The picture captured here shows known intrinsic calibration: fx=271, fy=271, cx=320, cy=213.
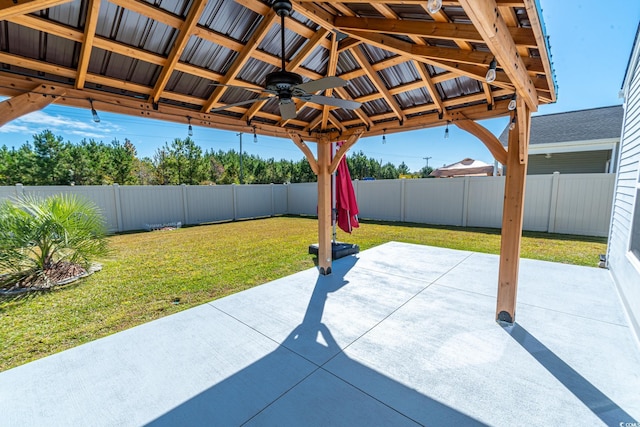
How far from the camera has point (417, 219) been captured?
410 inches

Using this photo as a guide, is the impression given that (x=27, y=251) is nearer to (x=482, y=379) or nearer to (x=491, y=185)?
(x=482, y=379)

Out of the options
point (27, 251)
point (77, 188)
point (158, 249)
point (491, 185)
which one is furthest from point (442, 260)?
point (77, 188)

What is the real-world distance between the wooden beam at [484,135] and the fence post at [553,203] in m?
6.40

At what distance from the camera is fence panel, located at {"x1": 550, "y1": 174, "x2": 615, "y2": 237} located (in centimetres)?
698

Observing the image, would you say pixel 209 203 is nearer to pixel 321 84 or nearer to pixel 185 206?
pixel 185 206

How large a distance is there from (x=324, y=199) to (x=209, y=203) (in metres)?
8.64

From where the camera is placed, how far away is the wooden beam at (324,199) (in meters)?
4.64

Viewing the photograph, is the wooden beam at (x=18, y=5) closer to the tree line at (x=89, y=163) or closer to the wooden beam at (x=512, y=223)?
the wooden beam at (x=512, y=223)

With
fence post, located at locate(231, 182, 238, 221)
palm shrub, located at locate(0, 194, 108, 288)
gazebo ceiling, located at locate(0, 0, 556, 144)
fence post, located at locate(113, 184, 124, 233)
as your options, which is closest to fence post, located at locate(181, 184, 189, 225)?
fence post, located at locate(231, 182, 238, 221)

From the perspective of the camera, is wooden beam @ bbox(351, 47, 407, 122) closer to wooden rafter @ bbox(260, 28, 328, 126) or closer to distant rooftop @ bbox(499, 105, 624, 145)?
wooden rafter @ bbox(260, 28, 328, 126)

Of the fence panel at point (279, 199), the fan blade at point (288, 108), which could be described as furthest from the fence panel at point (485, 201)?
the fence panel at point (279, 199)

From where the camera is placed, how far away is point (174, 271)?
16.2 feet

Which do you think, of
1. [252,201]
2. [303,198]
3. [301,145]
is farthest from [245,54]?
[303,198]

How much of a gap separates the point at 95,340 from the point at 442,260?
212 inches
